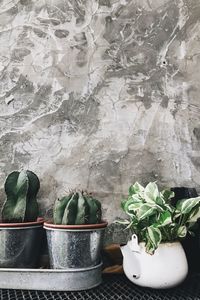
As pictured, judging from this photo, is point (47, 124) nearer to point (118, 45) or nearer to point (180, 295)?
point (118, 45)

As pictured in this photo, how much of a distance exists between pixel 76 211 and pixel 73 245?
9cm

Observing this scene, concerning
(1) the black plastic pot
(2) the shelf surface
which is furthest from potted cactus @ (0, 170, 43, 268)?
(1) the black plastic pot

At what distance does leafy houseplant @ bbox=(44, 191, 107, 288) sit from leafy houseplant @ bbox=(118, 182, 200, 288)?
9 cm

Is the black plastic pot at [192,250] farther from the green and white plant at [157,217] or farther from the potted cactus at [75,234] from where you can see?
the potted cactus at [75,234]

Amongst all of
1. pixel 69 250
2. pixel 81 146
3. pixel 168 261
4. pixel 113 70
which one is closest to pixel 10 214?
pixel 69 250

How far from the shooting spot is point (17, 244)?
92 cm

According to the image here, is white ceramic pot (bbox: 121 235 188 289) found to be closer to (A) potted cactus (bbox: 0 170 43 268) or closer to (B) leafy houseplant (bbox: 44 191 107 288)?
(B) leafy houseplant (bbox: 44 191 107 288)

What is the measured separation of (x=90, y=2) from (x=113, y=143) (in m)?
0.55

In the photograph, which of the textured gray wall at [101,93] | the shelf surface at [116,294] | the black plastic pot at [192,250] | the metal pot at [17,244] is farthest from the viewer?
the textured gray wall at [101,93]

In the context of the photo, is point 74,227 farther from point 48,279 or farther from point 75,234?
point 48,279

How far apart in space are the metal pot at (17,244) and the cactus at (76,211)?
106 millimetres

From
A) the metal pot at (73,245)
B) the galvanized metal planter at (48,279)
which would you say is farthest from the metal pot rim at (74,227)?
the galvanized metal planter at (48,279)

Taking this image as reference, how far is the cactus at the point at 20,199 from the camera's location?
0.97 m

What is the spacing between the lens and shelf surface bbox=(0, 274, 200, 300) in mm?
801
